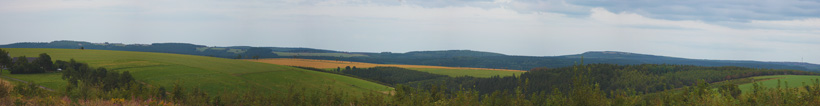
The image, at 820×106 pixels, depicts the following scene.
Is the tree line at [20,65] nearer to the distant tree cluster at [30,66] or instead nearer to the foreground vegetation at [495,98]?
the distant tree cluster at [30,66]

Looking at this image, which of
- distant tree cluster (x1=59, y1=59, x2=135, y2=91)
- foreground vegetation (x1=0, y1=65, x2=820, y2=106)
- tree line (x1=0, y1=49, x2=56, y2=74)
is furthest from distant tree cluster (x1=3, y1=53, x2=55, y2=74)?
foreground vegetation (x1=0, y1=65, x2=820, y2=106)

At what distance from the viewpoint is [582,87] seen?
14438mm

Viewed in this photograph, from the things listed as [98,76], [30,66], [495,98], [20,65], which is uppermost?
[495,98]

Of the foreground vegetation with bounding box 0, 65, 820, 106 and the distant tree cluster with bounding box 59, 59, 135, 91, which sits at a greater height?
the foreground vegetation with bounding box 0, 65, 820, 106

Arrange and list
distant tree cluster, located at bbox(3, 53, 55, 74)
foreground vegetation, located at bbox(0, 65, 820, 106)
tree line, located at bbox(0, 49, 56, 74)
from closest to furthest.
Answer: foreground vegetation, located at bbox(0, 65, 820, 106)
tree line, located at bbox(0, 49, 56, 74)
distant tree cluster, located at bbox(3, 53, 55, 74)

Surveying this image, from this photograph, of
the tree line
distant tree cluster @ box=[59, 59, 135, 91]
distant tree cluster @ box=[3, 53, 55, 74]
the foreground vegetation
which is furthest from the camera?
distant tree cluster @ box=[3, 53, 55, 74]

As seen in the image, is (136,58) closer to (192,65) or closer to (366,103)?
(192,65)

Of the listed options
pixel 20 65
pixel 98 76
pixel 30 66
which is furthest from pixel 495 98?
pixel 20 65

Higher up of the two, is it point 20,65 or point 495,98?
point 495,98

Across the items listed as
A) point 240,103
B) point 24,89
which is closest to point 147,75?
point 24,89

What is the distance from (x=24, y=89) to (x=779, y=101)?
26246 millimetres

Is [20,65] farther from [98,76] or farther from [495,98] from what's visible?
[495,98]

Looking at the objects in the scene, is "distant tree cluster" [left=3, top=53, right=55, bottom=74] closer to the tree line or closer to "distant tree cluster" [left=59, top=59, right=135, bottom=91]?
the tree line

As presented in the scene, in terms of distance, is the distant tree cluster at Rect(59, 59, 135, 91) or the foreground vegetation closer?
the foreground vegetation
